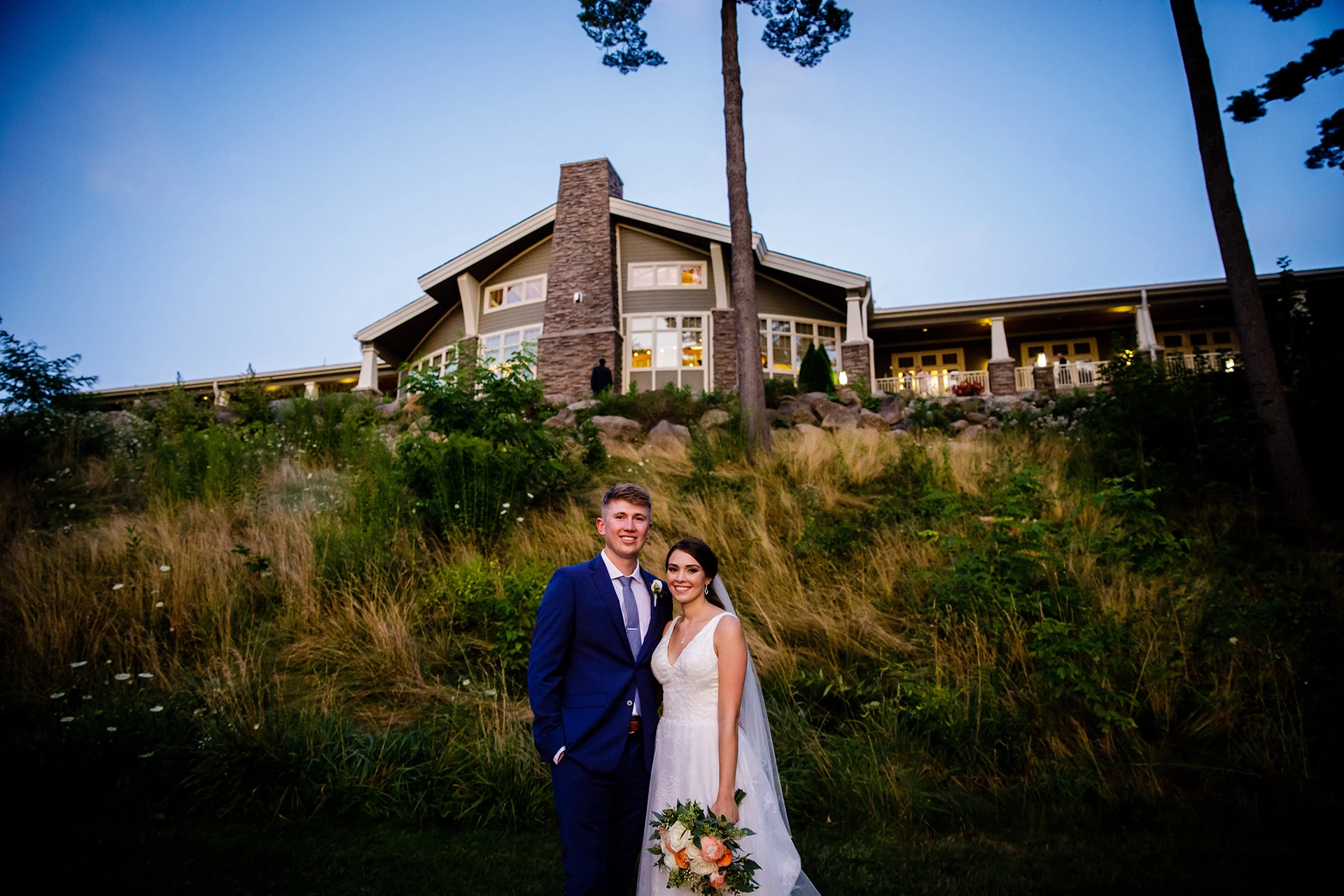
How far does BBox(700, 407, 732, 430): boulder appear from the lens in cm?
1160

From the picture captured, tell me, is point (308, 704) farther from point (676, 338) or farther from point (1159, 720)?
point (676, 338)

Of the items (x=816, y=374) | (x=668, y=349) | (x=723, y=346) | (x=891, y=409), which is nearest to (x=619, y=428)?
(x=891, y=409)

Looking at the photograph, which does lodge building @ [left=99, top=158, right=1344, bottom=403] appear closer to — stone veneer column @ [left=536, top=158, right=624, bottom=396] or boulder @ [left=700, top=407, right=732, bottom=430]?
stone veneer column @ [left=536, top=158, right=624, bottom=396]

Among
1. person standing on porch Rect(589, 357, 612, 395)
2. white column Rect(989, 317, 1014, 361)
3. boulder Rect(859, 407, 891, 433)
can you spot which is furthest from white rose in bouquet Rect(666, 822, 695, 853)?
white column Rect(989, 317, 1014, 361)

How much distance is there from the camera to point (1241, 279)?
302 inches

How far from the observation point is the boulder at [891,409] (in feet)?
44.5

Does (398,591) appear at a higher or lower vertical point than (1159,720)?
higher

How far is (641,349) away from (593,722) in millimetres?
18505

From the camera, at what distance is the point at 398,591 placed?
18.9 ft

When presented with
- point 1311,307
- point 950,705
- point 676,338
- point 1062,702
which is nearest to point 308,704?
point 950,705

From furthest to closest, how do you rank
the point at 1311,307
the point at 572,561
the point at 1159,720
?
1. the point at 1311,307
2. the point at 572,561
3. the point at 1159,720

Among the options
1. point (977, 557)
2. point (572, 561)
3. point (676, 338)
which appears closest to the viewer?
point (977, 557)

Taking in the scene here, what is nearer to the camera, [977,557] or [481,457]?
[977,557]

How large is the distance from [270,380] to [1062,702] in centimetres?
3082
